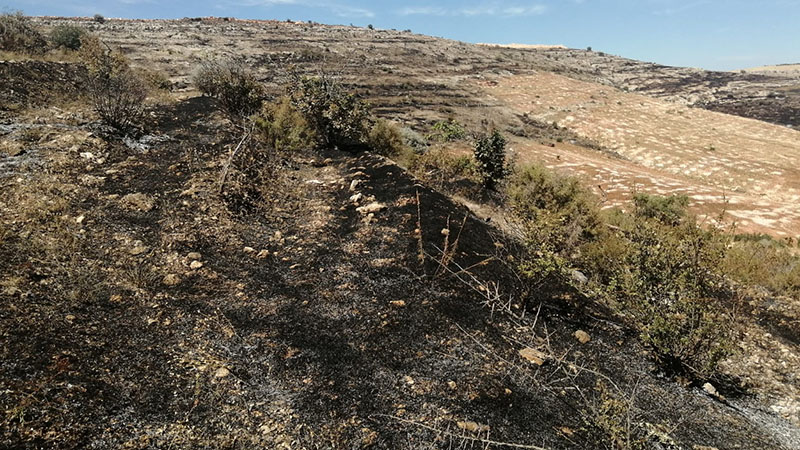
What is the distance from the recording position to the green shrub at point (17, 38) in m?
11.1

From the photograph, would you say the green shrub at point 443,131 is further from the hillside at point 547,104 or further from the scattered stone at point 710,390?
the scattered stone at point 710,390

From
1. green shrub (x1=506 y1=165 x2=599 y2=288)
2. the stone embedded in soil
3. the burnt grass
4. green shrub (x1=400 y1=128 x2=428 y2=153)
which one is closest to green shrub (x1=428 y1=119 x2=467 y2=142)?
green shrub (x1=400 y1=128 x2=428 y2=153)

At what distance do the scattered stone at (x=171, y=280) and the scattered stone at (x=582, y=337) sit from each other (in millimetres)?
4441

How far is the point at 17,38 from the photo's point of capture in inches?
457

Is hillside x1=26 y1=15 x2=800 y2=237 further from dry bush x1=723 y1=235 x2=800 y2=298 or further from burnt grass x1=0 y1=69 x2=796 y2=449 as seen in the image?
burnt grass x1=0 y1=69 x2=796 y2=449

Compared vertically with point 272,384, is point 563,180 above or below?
above

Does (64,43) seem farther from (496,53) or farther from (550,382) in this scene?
(496,53)

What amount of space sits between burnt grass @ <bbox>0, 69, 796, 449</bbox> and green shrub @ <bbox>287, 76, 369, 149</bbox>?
353 centimetres

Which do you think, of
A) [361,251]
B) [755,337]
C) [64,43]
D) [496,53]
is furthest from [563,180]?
[496,53]

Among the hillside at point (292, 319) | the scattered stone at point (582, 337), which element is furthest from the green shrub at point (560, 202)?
the scattered stone at point (582, 337)

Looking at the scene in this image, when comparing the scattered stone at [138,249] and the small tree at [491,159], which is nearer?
the scattered stone at [138,249]

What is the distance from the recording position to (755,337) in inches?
203

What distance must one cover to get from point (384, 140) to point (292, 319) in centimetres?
680

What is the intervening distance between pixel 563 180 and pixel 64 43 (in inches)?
803
